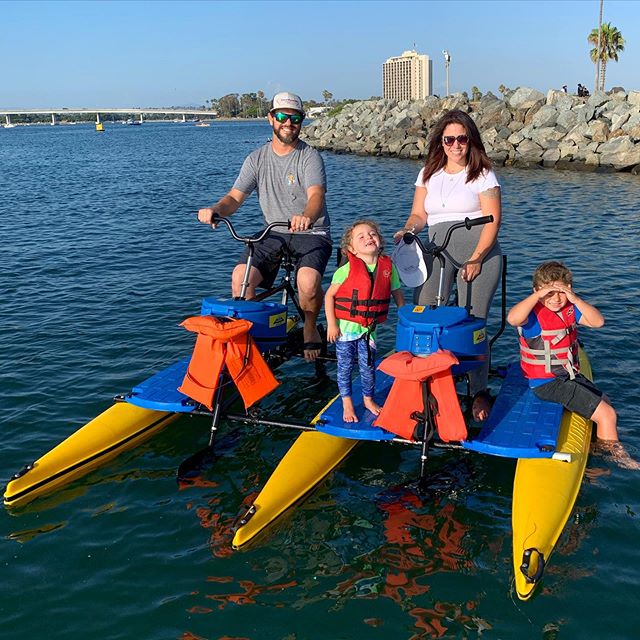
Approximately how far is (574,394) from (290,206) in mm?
3374

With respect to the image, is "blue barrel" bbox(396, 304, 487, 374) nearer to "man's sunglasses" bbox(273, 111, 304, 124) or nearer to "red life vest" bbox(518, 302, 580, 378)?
"red life vest" bbox(518, 302, 580, 378)

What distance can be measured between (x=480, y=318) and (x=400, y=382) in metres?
1.12

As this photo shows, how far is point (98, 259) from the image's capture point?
49.8ft

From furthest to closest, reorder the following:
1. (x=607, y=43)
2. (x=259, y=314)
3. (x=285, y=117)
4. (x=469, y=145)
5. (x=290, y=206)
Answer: (x=607, y=43), (x=290, y=206), (x=285, y=117), (x=259, y=314), (x=469, y=145)

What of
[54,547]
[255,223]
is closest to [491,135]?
[255,223]

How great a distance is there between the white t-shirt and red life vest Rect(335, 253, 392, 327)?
0.96 metres

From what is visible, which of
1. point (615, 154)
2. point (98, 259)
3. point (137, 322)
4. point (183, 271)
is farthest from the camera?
point (615, 154)

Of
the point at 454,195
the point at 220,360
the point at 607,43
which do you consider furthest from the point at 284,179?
the point at 607,43

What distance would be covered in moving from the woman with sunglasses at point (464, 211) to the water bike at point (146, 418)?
58.8 inches

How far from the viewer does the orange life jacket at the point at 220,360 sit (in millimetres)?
5613

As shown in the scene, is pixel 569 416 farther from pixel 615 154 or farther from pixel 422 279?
pixel 615 154

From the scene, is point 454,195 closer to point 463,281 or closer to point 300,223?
point 463,281

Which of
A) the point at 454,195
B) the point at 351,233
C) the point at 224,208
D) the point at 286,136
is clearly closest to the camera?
the point at 351,233

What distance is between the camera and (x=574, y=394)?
5.75 m
